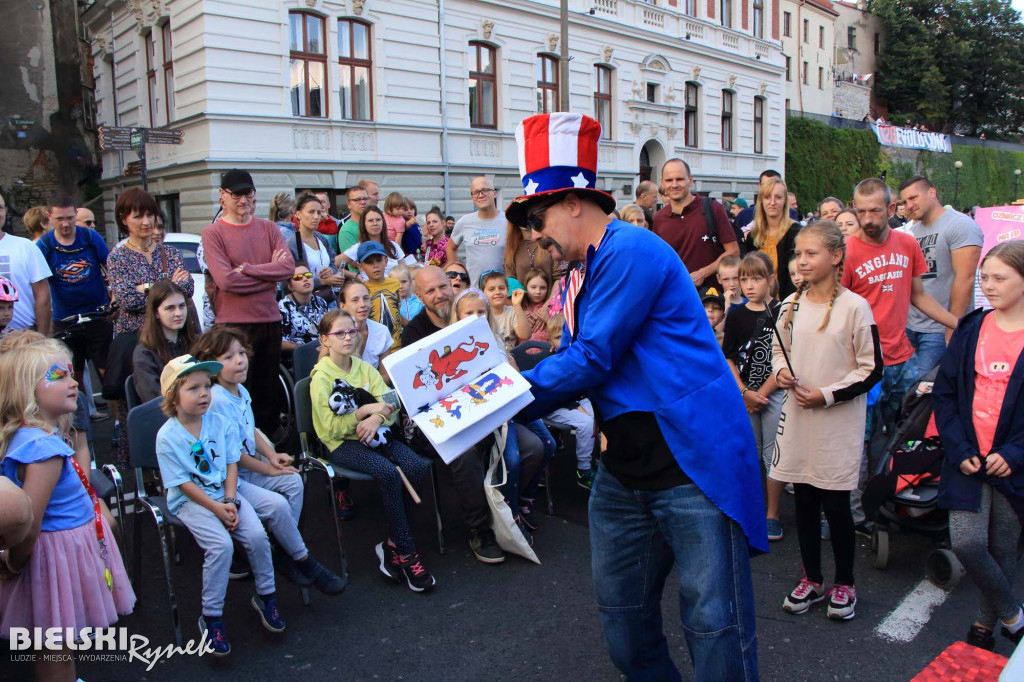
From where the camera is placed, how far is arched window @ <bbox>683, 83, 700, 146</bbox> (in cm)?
2788

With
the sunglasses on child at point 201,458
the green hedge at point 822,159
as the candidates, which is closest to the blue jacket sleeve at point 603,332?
the sunglasses on child at point 201,458

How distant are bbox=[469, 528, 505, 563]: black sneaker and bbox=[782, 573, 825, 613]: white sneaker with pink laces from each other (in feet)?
5.11

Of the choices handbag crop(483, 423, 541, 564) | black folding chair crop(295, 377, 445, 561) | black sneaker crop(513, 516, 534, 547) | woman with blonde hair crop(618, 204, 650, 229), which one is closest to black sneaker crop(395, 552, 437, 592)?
black folding chair crop(295, 377, 445, 561)

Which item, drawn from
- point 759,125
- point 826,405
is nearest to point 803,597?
point 826,405

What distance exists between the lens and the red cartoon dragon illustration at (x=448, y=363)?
7.21 feet

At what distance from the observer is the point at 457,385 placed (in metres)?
2.26

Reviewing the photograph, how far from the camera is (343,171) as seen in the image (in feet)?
57.6

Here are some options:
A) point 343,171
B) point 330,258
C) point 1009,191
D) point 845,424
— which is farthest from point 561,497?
point 1009,191

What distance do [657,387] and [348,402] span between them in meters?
2.69

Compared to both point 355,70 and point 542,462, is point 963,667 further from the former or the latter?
point 355,70

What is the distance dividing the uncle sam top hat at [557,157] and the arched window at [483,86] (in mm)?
18697

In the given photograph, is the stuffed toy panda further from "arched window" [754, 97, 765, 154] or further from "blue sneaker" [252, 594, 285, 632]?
"arched window" [754, 97, 765, 154]

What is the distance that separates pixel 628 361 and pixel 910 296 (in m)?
3.28

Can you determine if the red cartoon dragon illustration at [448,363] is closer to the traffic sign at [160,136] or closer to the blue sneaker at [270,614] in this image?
the blue sneaker at [270,614]
